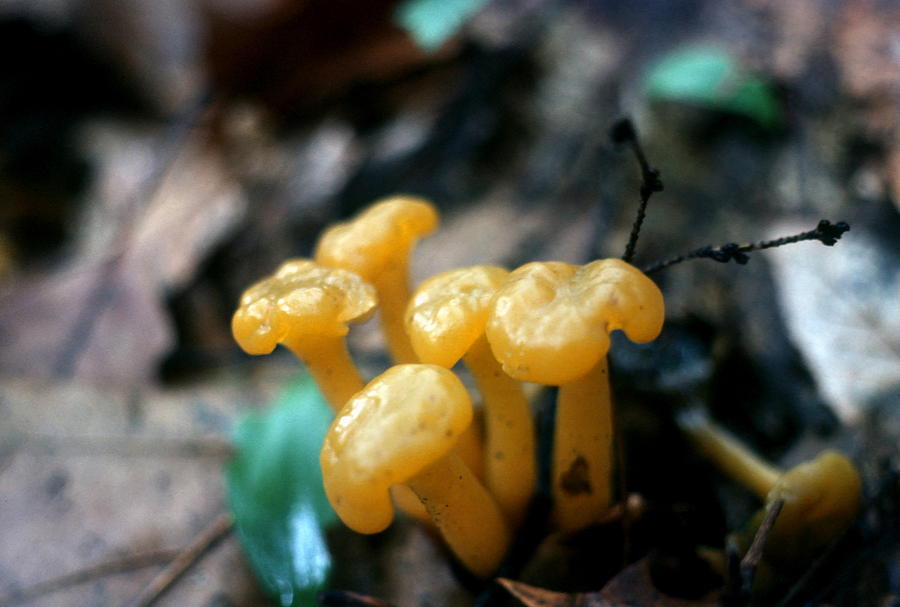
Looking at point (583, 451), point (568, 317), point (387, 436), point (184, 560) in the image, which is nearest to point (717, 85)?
point (583, 451)

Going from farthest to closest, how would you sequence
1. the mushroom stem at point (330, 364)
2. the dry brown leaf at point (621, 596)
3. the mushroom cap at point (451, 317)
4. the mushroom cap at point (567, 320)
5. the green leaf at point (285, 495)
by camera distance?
the green leaf at point (285, 495)
the mushroom stem at point (330, 364)
the dry brown leaf at point (621, 596)
the mushroom cap at point (451, 317)
the mushroom cap at point (567, 320)

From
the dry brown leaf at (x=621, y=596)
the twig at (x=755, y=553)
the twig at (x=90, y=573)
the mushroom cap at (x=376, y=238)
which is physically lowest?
the dry brown leaf at (x=621, y=596)

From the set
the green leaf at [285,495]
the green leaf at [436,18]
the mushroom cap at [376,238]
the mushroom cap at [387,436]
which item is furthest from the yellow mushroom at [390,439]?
the green leaf at [436,18]

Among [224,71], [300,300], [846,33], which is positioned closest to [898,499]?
[300,300]

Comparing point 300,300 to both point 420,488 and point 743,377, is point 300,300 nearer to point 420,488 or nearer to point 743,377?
point 420,488

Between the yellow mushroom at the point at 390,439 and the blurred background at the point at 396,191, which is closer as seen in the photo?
the yellow mushroom at the point at 390,439

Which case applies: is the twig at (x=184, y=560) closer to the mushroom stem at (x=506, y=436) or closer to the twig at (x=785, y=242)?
the mushroom stem at (x=506, y=436)

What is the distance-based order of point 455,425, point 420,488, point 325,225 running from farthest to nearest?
point 325,225, point 420,488, point 455,425
